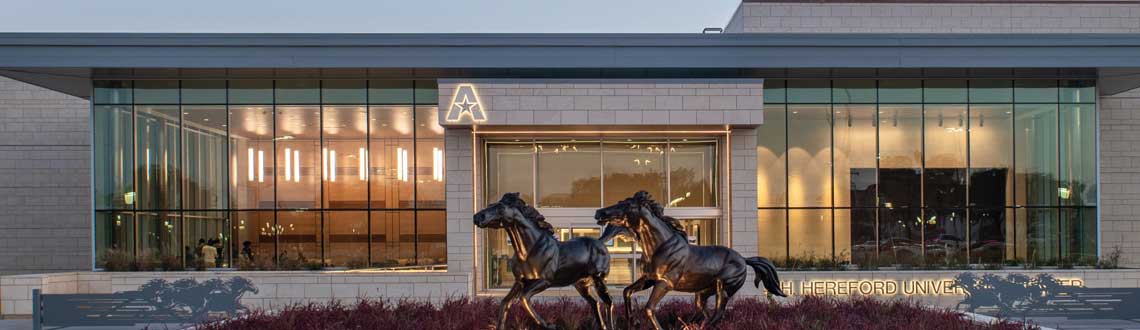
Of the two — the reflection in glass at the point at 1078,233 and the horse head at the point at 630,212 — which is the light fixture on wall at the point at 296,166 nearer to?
the horse head at the point at 630,212

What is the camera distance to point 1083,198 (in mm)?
20766

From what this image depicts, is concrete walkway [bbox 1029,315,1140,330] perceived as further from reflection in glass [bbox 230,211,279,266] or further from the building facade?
reflection in glass [bbox 230,211,279,266]

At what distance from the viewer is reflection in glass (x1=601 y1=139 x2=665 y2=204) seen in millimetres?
20141

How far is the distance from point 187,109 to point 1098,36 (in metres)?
19.5

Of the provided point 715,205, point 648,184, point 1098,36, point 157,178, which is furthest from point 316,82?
point 1098,36

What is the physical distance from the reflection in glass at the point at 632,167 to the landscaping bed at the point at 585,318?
344 inches

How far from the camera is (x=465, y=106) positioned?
17.8 m

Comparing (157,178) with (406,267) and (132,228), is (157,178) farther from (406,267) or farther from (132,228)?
(406,267)

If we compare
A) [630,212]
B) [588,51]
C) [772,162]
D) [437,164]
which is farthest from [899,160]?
[630,212]

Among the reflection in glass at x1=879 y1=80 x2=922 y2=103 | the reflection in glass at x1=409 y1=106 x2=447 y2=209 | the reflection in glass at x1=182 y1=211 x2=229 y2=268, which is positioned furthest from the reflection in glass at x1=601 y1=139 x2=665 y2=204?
the reflection in glass at x1=182 y1=211 x2=229 y2=268

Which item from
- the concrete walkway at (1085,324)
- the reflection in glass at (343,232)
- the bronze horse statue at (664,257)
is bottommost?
the concrete walkway at (1085,324)

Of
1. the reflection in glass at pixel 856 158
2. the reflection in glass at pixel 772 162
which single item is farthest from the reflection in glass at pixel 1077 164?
the reflection in glass at pixel 772 162

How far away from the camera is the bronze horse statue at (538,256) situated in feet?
28.6

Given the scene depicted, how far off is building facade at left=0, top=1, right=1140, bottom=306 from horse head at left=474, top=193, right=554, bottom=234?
359 inches
